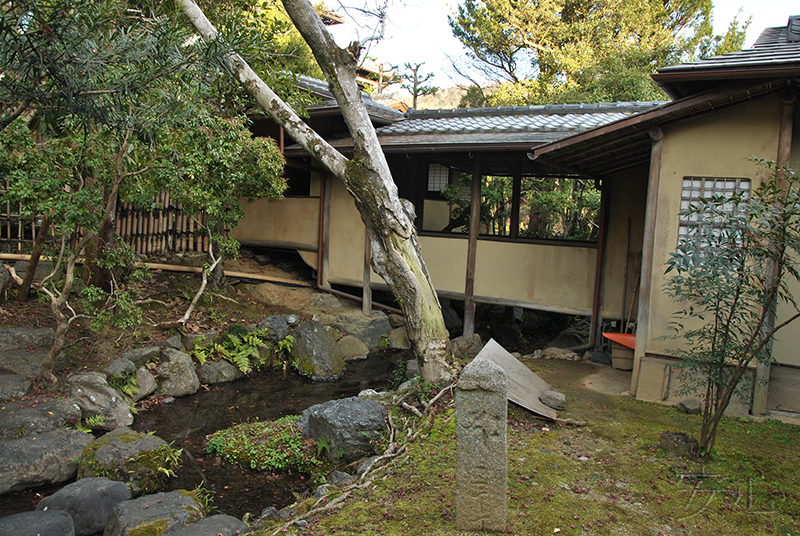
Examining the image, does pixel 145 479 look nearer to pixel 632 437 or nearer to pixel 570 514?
pixel 570 514

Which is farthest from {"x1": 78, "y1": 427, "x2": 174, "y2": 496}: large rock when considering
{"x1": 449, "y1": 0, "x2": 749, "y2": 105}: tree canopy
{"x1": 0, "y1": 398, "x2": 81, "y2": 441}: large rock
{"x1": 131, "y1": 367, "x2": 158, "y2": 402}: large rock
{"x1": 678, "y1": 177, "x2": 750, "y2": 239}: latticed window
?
{"x1": 449, "y1": 0, "x2": 749, "y2": 105}: tree canopy

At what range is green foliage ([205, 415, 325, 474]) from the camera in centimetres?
673

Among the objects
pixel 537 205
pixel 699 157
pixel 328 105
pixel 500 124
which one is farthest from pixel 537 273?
pixel 537 205

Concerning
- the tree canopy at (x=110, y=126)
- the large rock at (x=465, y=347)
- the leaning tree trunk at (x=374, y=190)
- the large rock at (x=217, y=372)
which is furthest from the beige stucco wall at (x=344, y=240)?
the leaning tree trunk at (x=374, y=190)

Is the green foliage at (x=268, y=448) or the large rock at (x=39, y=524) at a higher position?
the large rock at (x=39, y=524)

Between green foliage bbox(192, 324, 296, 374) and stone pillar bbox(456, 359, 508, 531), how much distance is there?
699 centimetres

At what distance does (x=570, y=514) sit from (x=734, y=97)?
557 cm

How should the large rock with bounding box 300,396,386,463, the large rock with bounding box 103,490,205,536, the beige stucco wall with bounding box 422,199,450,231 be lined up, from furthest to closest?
1. the beige stucco wall with bounding box 422,199,450,231
2. the large rock with bounding box 300,396,386,463
3. the large rock with bounding box 103,490,205,536

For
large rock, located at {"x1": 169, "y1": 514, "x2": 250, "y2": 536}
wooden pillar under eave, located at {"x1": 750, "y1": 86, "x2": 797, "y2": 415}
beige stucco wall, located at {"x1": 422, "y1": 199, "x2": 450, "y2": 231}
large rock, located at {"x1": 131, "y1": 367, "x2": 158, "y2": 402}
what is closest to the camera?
large rock, located at {"x1": 169, "y1": 514, "x2": 250, "y2": 536}

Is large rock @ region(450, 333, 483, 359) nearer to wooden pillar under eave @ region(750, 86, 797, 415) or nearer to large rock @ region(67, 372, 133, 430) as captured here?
wooden pillar under eave @ region(750, 86, 797, 415)

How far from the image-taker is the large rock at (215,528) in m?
4.62

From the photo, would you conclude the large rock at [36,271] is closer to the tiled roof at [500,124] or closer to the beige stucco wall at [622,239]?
the tiled roof at [500,124]

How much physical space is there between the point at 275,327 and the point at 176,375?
2.40 meters

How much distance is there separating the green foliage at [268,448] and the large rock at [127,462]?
873 mm
